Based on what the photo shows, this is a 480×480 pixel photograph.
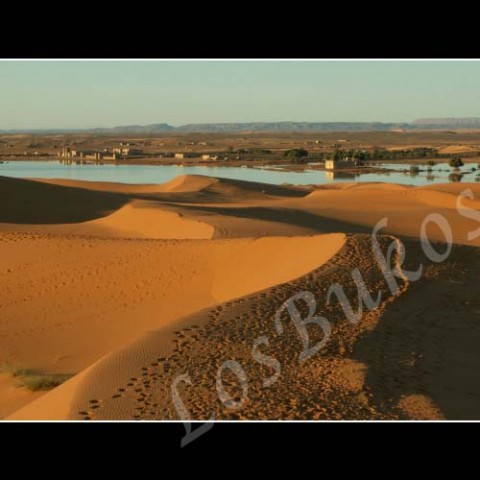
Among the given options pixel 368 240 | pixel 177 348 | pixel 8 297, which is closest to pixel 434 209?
pixel 368 240

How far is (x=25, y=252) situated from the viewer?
1630 centimetres

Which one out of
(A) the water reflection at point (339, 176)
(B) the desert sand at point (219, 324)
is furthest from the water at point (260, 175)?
(B) the desert sand at point (219, 324)

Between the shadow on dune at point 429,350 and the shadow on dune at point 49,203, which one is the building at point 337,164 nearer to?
the shadow on dune at point 49,203

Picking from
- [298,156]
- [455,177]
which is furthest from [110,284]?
[298,156]

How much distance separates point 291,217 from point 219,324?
15831mm

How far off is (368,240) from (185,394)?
7662mm

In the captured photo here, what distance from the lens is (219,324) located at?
8.96 m

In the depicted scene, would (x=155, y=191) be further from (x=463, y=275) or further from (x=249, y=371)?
(x=249, y=371)

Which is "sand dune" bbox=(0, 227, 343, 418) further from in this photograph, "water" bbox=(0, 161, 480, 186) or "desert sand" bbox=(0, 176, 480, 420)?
"water" bbox=(0, 161, 480, 186)


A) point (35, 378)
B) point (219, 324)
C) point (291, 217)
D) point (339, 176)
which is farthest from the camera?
point (339, 176)

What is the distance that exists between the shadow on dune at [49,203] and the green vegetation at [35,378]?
1671 cm

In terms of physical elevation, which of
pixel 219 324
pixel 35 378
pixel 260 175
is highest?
pixel 219 324

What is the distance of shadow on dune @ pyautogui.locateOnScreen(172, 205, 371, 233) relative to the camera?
23.1m

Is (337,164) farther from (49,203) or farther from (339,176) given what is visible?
(49,203)
